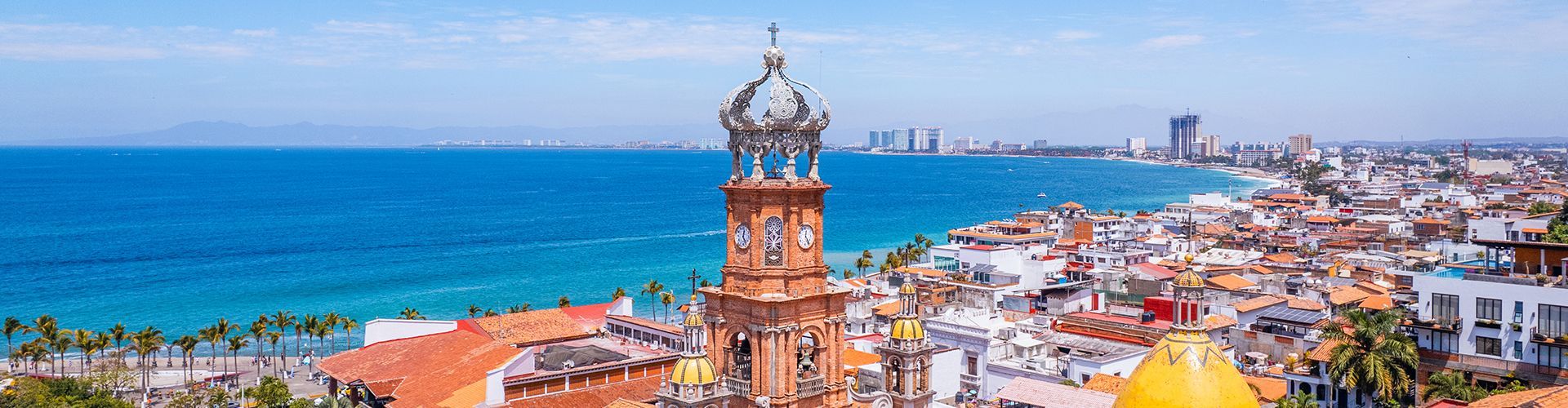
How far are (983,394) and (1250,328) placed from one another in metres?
14.0

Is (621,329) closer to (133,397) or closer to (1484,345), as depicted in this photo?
(133,397)

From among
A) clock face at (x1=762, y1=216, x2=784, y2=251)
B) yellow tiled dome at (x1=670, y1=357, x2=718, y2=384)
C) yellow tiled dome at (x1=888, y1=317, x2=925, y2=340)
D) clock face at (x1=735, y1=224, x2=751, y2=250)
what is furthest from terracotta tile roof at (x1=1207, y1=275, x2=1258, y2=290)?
yellow tiled dome at (x1=670, y1=357, x2=718, y2=384)

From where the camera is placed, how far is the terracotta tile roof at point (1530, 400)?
937 inches

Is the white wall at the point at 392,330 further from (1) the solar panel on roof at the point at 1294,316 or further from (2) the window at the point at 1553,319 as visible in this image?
(2) the window at the point at 1553,319

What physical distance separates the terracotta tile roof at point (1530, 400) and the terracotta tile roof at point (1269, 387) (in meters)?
9.69

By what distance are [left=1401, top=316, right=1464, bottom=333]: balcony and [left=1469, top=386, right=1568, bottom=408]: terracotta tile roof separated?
7.94 metres

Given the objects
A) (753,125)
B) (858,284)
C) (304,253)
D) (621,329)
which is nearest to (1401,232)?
(858,284)

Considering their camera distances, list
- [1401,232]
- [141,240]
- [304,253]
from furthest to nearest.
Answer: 1. [141,240]
2. [304,253]
3. [1401,232]

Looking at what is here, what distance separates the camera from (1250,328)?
46750 millimetres

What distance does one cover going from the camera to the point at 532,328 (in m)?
40.2

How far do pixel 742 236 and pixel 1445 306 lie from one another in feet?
84.2

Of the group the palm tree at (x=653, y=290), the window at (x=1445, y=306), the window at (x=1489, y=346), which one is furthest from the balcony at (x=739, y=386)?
the palm tree at (x=653, y=290)

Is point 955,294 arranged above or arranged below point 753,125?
below

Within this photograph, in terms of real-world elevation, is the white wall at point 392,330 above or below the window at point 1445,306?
below
